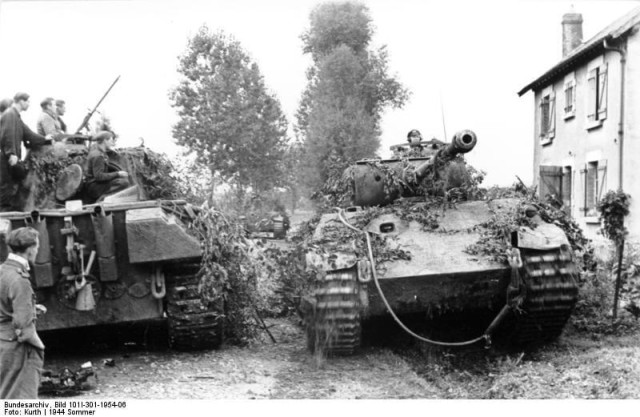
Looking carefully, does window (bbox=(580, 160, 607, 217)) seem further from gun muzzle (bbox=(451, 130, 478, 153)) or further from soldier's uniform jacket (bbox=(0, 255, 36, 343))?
soldier's uniform jacket (bbox=(0, 255, 36, 343))

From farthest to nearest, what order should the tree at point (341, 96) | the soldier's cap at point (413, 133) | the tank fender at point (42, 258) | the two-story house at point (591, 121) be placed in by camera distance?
1. the tree at point (341, 96)
2. the two-story house at point (591, 121)
3. the soldier's cap at point (413, 133)
4. the tank fender at point (42, 258)

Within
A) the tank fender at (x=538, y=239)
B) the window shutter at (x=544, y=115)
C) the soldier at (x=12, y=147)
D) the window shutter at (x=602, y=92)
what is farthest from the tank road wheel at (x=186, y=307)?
the window shutter at (x=544, y=115)

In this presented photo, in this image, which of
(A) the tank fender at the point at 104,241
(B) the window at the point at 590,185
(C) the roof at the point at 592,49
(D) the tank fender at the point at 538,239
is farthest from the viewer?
(B) the window at the point at 590,185

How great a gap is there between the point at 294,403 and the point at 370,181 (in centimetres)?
391

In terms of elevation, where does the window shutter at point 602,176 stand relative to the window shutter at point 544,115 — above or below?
below

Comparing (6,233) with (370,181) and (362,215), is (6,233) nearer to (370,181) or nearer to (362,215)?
(362,215)

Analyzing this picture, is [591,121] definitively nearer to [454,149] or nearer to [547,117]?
[547,117]

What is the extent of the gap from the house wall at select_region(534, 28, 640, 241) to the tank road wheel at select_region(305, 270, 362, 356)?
561 cm

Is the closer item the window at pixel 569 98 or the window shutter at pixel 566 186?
the window at pixel 569 98

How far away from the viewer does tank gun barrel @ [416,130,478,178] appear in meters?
7.99

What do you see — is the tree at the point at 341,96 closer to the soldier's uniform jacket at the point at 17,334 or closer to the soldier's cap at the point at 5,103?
the soldier's cap at the point at 5,103

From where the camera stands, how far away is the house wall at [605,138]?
14523mm

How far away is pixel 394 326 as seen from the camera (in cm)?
926

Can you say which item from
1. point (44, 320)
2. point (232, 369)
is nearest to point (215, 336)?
point (232, 369)
